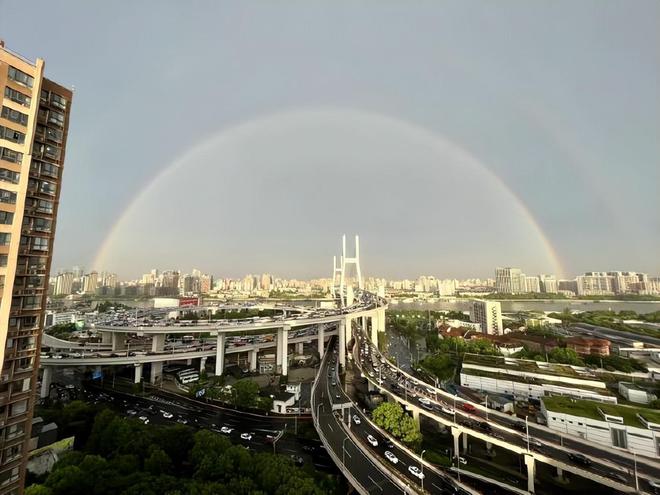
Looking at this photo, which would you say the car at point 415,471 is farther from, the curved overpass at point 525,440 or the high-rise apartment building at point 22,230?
the high-rise apartment building at point 22,230

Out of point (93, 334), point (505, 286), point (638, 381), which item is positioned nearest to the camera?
point (638, 381)

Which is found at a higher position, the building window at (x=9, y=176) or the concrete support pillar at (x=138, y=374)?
the building window at (x=9, y=176)

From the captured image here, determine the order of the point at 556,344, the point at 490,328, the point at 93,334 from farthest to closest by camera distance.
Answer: the point at 490,328
the point at 93,334
the point at 556,344

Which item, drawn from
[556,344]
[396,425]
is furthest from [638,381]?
[396,425]

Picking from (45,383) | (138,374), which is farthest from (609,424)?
(45,383)

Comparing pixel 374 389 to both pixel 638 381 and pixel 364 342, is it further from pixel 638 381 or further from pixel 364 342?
pixel 638 381

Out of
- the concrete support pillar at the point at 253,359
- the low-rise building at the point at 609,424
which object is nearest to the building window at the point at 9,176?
the low-rise building at the point at 609,424

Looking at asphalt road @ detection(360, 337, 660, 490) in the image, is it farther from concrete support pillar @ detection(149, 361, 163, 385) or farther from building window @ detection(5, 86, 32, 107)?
→ building window @ detection(5, 86, 32, 107)
